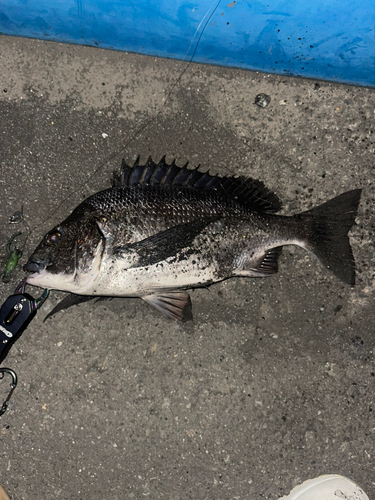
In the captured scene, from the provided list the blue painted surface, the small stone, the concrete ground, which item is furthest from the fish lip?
the small stone

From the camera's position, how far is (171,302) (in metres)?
2.52

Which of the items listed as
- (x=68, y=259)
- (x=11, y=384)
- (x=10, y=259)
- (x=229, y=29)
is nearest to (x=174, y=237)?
(x=68, y=259)

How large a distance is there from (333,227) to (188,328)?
1.46m

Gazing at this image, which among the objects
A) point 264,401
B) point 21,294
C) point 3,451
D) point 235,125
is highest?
point 235,125

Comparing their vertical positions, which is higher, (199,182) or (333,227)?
(199,182)

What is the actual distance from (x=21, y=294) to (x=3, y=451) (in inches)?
54.7

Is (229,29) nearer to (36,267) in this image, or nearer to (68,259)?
(68,259)

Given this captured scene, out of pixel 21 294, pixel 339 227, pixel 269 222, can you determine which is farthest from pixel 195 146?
pixel 21 294

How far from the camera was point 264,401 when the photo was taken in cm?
275

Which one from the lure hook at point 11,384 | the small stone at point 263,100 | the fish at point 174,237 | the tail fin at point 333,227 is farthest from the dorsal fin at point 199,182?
the lure hook at point 11,384

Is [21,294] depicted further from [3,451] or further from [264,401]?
[264,401]

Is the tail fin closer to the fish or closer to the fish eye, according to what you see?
the fish

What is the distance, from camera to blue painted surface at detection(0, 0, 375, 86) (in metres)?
2.39

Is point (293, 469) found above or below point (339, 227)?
below
